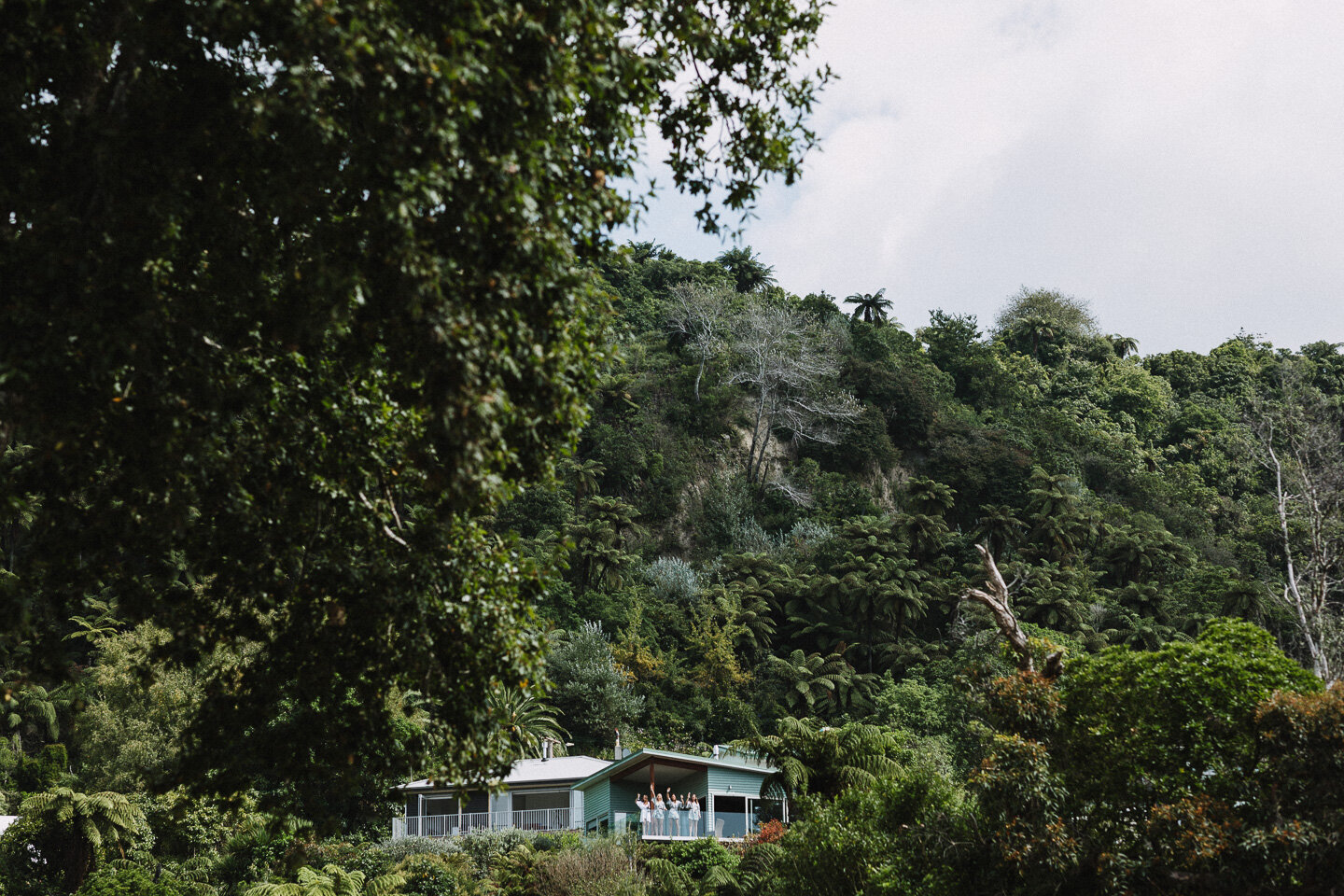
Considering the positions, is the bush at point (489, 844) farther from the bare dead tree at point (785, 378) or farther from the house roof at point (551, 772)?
the bare dead tree at point (785, 378)

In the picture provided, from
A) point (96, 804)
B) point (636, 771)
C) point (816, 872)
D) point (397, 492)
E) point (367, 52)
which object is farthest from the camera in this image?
point (636, 771)

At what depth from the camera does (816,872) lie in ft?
48.6

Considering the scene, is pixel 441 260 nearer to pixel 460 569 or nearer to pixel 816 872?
pixel 460 569

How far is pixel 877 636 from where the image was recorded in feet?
141

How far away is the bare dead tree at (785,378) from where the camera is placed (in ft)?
168

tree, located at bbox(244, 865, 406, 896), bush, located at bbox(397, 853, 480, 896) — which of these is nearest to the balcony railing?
bush, located at bbox(397, 853, 480, 896)

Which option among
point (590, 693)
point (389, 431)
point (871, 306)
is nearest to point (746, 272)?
point (871, 306)

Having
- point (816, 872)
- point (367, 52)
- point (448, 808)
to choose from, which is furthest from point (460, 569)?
point (448, 808)

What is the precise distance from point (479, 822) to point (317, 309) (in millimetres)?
26622

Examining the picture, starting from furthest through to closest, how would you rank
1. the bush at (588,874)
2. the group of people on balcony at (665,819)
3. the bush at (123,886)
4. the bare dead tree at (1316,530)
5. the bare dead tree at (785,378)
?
the bare dead tree at (785,378), the group of people on balcony at (665,819), the bare dead tree at (1316,530), the bush at (588,874), the bush at (123,886)

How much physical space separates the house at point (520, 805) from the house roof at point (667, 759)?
3.02 ft

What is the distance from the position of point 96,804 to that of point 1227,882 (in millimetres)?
21733

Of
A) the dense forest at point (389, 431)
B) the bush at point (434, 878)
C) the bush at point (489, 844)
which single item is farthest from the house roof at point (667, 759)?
the dense forest at point (389, 431)

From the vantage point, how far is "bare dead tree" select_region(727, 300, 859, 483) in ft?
168
